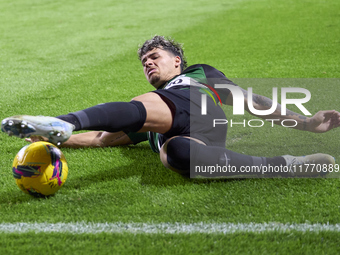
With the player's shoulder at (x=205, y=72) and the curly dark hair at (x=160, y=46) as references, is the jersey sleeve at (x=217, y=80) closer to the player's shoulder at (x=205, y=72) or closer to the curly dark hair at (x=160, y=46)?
the player's shoulder at (x=205, y=72)

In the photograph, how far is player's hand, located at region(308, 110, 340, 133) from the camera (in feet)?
9.82

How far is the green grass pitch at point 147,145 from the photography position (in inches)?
75.8

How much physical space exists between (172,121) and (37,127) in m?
0.92

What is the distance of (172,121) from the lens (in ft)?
8.64

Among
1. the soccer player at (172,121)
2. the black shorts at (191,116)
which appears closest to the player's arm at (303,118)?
the soccer player at (172,121)

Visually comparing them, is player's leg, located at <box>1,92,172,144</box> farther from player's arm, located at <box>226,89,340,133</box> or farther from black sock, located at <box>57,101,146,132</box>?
player's arm, located at <box>226,89,340,133</box>

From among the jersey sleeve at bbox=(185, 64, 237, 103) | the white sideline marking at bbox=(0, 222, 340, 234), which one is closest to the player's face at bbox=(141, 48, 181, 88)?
the jersey sleeve at bbox=(185, 64, 237, 103)

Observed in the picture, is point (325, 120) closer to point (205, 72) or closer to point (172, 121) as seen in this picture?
point (205, 72)

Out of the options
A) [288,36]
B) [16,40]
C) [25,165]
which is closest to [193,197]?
[25,165]

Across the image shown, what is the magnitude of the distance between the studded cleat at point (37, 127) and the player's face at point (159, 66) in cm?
122

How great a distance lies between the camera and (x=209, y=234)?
195cm

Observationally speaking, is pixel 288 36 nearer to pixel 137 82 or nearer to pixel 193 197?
pixel 137 82

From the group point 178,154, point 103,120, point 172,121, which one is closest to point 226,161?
point 178,154

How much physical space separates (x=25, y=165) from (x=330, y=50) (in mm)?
Result: 6818
